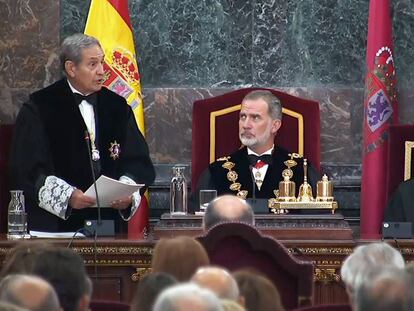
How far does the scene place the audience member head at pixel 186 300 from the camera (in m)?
4.09

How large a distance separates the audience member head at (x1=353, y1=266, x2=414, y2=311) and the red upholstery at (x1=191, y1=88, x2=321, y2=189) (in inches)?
198

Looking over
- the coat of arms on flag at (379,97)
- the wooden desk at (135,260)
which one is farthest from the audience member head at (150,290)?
the coat of arms on flag at (379,97)

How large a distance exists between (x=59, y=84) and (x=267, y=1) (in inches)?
81.0

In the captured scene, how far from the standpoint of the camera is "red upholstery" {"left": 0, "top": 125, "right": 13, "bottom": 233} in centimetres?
919

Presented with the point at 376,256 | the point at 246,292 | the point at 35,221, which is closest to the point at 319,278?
the point at 35,221

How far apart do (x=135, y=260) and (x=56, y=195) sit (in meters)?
0.73

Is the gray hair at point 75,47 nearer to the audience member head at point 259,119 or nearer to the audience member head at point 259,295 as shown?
the audience member head at point 259,119

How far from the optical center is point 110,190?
813 cm

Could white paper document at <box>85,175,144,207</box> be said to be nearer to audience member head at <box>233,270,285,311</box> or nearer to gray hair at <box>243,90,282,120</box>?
gray hair at <box>243,90,282,120</box>

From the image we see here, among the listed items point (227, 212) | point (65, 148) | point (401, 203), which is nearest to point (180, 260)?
point (227, 212)

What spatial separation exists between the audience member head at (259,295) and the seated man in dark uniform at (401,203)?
160 inches

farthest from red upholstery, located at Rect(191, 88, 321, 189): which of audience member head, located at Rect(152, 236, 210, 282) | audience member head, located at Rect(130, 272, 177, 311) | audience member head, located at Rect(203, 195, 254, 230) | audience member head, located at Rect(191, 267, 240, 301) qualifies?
audience member head, located at Rect(130, 272, 177, 311)

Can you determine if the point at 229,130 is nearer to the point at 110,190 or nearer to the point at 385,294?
the point at 110,190

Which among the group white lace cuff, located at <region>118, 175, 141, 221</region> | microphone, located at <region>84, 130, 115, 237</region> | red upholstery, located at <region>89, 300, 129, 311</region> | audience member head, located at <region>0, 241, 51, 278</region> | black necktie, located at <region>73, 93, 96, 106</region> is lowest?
red upholstery, located at <region>89, 300, 129, 311</region>
